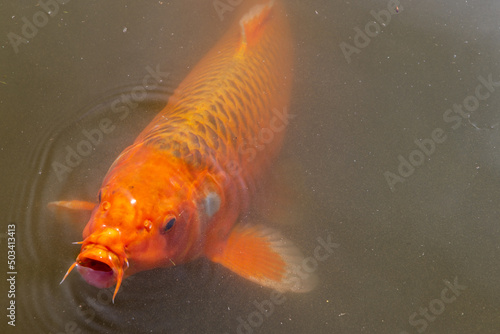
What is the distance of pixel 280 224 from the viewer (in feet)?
9.41

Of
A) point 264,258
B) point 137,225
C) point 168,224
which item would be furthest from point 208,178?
point 264,258

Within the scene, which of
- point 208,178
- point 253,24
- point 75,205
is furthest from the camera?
point 253,24

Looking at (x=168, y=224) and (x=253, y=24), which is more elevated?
(x=253, y=24)

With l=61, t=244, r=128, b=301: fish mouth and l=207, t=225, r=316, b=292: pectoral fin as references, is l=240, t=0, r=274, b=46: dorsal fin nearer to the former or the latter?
l=207, t=225, r=316, b=292: pectoral fin

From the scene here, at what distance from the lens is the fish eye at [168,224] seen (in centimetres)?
202

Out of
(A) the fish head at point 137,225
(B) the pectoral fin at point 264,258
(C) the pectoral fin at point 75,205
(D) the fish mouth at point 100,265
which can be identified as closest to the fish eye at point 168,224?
(A) the fish head at point 137,225

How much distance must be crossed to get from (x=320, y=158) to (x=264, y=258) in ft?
3.10

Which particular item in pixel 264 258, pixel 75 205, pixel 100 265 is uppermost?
pixel 75 205

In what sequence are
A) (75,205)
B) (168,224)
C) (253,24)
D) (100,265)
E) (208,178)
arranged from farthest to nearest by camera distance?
(253,24) → (75,205) → (208,178) → (168,224) → (100,265)

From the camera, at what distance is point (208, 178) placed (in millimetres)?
2328

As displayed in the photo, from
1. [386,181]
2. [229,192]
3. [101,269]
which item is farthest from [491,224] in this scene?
[101,269]

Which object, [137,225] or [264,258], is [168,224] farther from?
[264,258]

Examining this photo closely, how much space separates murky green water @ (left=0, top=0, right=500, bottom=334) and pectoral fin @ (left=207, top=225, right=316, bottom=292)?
0.11 m

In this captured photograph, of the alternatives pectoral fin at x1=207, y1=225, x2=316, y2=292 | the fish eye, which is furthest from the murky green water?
the fish eye
